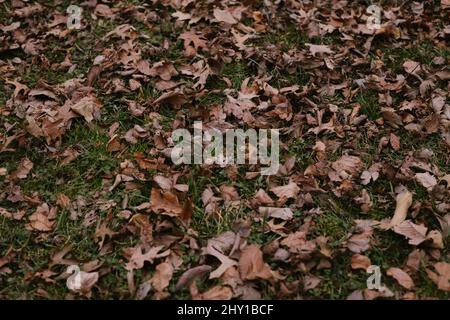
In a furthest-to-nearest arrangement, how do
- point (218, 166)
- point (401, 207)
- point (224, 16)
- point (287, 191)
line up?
point (224, 16) < point (218, 166) < point (287, 191) < point (401, 207)

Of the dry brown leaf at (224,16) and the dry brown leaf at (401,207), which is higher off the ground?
the dry brown leaf at (224,16)

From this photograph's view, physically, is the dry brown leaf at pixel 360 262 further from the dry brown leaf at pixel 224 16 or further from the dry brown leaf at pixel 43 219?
the dry brown leaf at pixel 224 16

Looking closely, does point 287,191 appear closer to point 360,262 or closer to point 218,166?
point 218,166

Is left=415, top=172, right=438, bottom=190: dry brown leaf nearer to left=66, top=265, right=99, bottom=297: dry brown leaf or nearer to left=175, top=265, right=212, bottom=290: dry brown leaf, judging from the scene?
left=175, top=265, right=212, bottom=290: dry brown leaf

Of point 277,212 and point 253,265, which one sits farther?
point 277,212

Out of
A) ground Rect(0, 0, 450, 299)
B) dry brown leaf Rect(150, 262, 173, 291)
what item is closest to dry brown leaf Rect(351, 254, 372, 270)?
ground Rect(0, 0, 450, 299)

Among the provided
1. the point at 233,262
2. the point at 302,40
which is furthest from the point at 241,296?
the point at 302,40

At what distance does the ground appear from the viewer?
9.30 ft

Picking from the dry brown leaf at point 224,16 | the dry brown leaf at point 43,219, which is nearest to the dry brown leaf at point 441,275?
the dry brown leaf at point 43,219

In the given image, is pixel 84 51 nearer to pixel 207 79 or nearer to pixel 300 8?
pixel 207 79

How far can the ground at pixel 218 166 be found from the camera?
284 cm

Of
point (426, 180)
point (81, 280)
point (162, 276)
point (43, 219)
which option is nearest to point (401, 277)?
point (426, 180)

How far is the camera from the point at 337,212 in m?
3.12

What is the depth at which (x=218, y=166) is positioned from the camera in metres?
3.39
